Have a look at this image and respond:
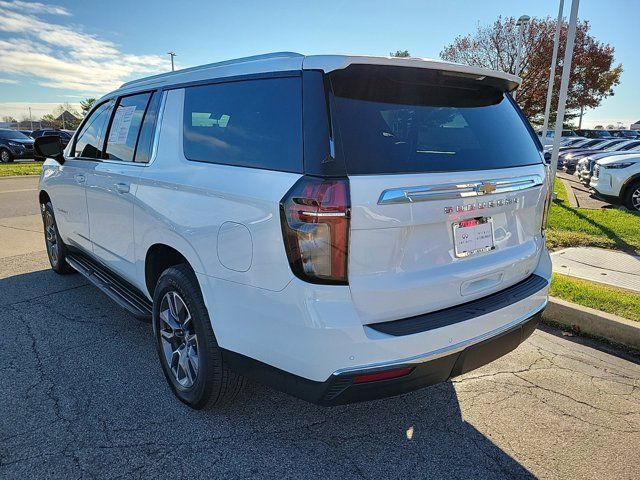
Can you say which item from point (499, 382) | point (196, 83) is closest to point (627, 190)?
point (499, 382)

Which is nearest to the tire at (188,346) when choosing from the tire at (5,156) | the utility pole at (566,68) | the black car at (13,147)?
the utility pole at (566,68)

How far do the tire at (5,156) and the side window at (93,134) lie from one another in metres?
23.5

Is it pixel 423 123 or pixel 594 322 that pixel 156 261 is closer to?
pixel 423 123

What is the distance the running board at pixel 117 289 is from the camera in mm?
3384

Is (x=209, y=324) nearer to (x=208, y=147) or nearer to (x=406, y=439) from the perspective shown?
(x=208, y=147)

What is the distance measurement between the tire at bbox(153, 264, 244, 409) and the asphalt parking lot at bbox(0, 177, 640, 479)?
158 millimetres

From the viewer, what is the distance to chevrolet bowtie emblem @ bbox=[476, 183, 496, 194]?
233 centimetres

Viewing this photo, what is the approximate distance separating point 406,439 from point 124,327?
8.41 ft

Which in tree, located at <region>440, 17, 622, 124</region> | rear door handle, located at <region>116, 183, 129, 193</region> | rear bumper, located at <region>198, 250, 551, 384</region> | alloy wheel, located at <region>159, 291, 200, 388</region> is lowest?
alloy wheel, located at <region>159, 291, 200, 388</region>

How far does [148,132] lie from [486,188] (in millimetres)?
2234

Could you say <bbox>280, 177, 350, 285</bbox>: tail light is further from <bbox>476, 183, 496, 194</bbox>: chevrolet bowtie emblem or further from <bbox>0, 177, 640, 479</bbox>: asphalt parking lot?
<bbox>0, 177, 640, 479</bbox>: asphalt parking lot

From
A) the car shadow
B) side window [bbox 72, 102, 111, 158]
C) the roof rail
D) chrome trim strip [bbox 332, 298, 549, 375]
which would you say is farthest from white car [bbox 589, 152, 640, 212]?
side window [bbox 72, 102, 111, 158]

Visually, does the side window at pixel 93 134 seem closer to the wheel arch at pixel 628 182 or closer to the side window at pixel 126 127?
the side window at pixel 126 127

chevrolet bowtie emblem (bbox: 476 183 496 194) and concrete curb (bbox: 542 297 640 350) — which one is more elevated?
chevrolet bowtie emblem (bbox: 476 183 496 194)
